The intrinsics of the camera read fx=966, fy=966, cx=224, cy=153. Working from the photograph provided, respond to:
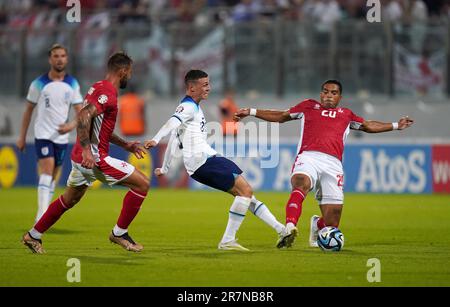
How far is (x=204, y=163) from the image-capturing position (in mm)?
12008

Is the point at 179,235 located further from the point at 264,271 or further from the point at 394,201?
the point at 394,201

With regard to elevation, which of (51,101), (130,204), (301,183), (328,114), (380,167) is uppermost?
(51,101)

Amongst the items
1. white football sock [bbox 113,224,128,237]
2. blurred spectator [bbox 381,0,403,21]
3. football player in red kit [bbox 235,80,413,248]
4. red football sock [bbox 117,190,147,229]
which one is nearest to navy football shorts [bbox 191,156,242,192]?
football player in red kit [bbox 235,80,413,248]

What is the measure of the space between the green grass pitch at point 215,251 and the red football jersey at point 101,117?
1.26 meters

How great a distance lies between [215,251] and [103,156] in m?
1.86

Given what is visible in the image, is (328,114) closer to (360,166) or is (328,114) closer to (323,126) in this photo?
(323,126)

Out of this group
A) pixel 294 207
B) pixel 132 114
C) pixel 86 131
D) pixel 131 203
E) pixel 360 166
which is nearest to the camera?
pixel 86 131

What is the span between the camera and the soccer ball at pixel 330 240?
39.3ft

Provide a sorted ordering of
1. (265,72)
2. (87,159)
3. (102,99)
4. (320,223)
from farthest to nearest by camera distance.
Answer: (265,72) → (320,223) → (102,99) → (87,159)

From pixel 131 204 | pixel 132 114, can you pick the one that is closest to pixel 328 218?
pixel 131 204

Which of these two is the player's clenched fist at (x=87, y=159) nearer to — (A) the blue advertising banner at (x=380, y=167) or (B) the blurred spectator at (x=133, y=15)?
(A) the blue advertising banner at (x=380, y=167)

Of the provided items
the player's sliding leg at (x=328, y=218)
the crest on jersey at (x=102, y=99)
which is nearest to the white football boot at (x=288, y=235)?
the player's sliding leg at (x=328, y=218)
